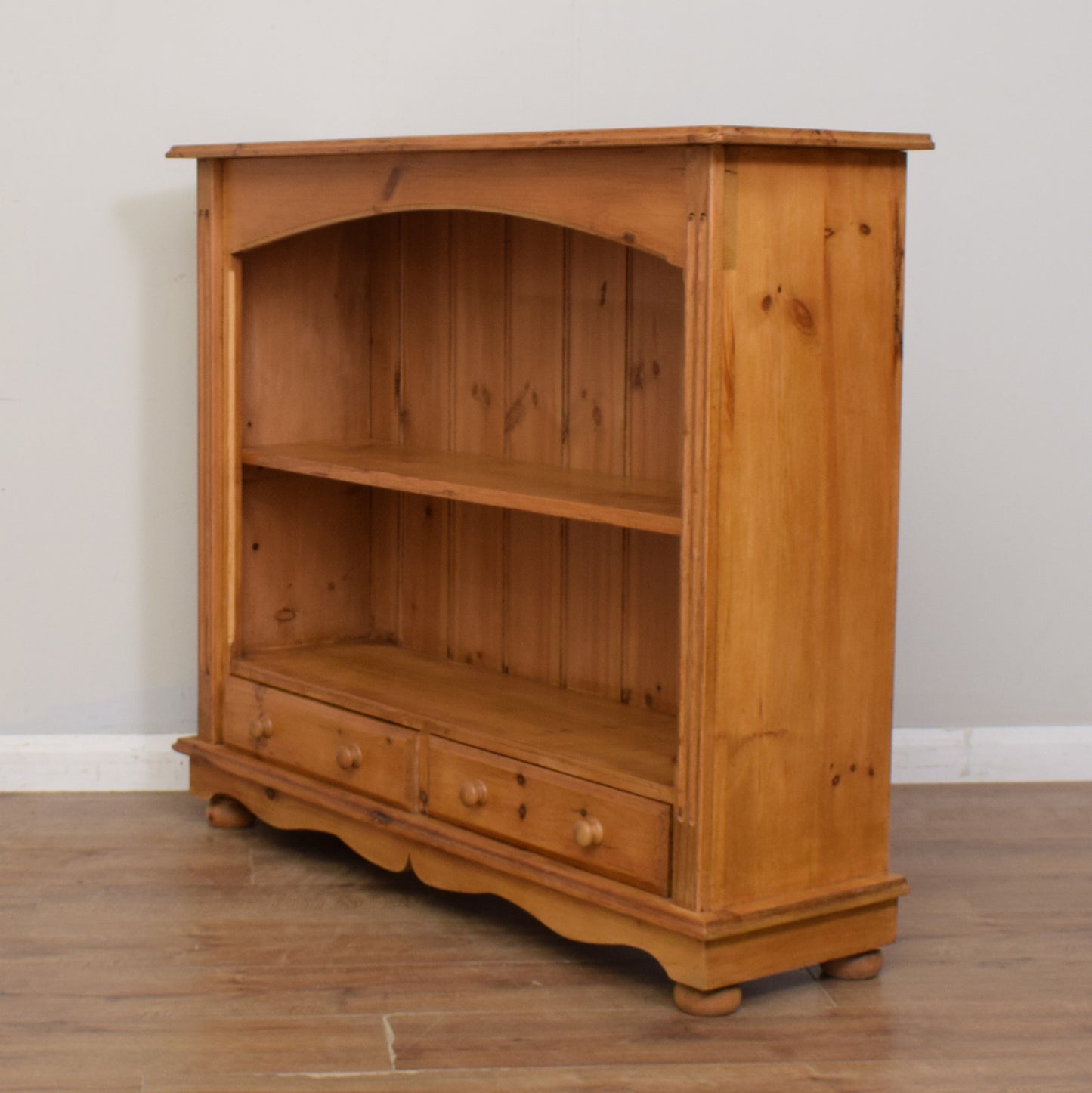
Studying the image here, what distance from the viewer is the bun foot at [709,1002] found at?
8.14ft

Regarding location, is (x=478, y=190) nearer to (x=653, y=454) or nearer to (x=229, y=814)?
(x=653, y=454)

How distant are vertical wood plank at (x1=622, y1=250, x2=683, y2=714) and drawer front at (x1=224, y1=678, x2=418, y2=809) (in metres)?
0.42

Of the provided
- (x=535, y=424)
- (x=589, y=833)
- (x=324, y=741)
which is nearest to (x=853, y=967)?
(x=589, y=833)

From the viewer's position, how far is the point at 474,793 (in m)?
2.81

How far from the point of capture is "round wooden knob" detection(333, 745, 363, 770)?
120 inches

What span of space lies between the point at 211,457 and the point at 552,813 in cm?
104

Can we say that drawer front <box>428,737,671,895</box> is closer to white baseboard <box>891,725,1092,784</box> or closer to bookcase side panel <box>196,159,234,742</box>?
bookcase side panel <box>196,159,234,742</box>

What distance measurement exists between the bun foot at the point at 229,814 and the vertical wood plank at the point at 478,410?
0.50 m

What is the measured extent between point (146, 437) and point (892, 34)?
169 centimetres

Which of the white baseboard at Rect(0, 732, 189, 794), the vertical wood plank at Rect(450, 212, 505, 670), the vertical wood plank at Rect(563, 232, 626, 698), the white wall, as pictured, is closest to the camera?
the vertical wood plank at Rect(563, 232, 626, 698)

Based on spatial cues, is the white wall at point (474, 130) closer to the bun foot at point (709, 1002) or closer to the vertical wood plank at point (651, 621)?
the vertical wood plank at point (651, 621)

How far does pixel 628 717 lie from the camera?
2.99m

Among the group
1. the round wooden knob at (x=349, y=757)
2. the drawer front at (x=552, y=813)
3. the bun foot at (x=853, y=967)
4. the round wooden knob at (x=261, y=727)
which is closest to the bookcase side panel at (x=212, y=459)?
the round wooden knob at (x=261, y=727)

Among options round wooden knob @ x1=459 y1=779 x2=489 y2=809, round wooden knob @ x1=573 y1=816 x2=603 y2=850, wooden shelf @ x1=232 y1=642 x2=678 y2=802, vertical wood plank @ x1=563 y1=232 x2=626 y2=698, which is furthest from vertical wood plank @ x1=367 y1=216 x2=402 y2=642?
round wooden knob @ x1=573 y1=816 x2=603 y2=850
